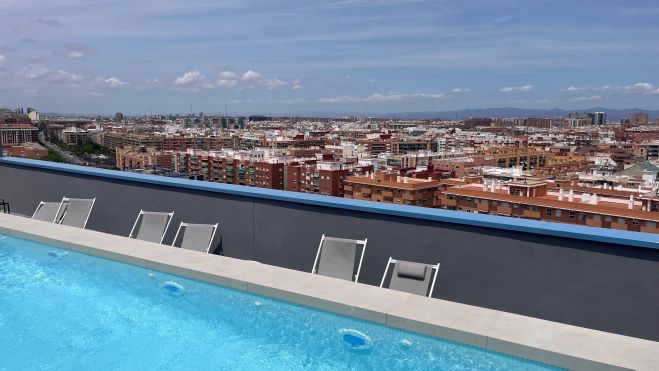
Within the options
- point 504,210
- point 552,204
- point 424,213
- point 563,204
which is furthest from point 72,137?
point 552,204

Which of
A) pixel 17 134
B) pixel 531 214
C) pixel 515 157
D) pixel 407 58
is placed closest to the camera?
pixel 17 134

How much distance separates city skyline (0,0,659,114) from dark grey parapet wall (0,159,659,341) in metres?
21.5

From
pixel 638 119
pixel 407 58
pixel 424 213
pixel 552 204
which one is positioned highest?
pixel 407 58

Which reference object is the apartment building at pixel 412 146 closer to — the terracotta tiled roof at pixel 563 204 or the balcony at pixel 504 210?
the terracotta tiled roof at pixel 563 204

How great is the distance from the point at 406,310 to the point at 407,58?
11335cm

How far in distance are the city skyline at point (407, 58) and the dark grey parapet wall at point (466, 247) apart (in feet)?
70.6

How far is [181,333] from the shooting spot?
3.54m

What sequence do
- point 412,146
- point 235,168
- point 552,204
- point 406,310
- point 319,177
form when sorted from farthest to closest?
point 412,146
point 235,168
point 319,177
point 552,204
point 406,310

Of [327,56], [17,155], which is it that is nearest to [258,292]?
[17,155]

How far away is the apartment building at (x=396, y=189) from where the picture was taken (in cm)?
3559

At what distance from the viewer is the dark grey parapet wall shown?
2.78 meters

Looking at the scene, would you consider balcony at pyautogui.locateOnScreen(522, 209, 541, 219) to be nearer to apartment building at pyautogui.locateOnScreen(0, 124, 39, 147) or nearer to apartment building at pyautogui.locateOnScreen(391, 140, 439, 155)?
apartment building at pyautogui.locateOnScreen(0, 124, 39, 147)

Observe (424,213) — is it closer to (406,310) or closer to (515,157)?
(406,310)

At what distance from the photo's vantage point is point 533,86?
4535 inches
